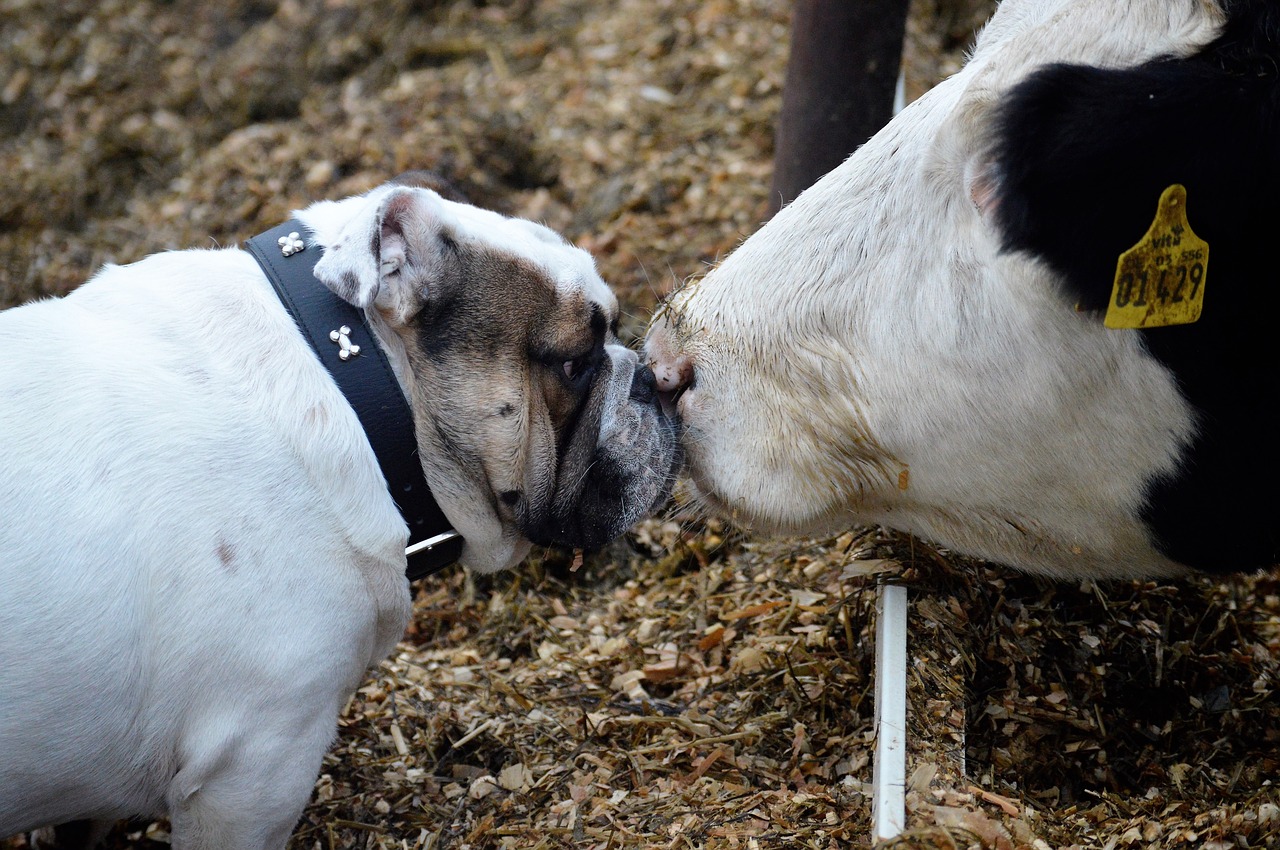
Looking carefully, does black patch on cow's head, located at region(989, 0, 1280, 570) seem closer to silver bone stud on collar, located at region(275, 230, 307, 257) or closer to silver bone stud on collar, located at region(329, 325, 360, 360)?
silver bone stud on collar, located at region(329, 325, 360, 360)

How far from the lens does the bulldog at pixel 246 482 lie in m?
2.25

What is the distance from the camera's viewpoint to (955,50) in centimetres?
532

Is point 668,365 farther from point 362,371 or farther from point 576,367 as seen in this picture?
point 362,371

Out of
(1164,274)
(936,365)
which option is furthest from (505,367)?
(1164,274)

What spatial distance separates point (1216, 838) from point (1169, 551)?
20.9 inches

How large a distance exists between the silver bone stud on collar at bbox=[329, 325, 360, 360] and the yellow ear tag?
141 cm

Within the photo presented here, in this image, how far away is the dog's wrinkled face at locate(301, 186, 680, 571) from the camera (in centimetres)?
252

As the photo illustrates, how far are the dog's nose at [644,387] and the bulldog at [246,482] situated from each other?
0.01 metres

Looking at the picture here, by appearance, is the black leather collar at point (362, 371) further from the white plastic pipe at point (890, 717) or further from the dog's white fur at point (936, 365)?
the white plastic pipe at point (890, 717)

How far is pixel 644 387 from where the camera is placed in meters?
2.76

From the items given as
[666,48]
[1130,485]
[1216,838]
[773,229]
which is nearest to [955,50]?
[666,48]

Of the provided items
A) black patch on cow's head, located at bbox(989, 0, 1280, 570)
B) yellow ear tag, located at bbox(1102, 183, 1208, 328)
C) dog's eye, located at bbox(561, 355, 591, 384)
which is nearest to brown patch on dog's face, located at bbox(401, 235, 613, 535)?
dog's eye, located at bbox(561, 355, 591, 384)

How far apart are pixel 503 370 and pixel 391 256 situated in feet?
1.07

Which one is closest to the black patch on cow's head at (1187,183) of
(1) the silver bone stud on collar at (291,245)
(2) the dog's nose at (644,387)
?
(2) the dog's nose at (644,387)
